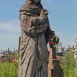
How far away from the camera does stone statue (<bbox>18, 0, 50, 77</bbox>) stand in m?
8.52

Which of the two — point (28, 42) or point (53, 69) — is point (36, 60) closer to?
point (28, 42)

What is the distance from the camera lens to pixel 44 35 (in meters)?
8.75

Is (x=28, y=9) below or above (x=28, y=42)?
above

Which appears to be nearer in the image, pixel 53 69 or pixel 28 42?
pixel 28 42

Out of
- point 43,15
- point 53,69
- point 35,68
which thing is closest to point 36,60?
point 35,68

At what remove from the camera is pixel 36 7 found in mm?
8828

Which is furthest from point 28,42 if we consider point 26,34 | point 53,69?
point 53,69

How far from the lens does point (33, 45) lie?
858 centimetres

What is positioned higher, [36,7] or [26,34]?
[36,7]

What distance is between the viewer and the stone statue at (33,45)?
27.9 ft

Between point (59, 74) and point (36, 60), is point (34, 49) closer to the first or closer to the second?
point (36, 60)

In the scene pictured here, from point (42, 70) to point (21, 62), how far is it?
1.79 feet

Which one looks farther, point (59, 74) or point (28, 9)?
point (59, 74)

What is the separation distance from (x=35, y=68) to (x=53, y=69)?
12.0m
